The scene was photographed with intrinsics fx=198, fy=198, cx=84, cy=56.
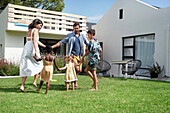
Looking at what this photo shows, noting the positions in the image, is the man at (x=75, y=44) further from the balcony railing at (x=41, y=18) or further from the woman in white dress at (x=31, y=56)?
the balcony railing at (x=41, y=18)

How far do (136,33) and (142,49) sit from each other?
1.06m

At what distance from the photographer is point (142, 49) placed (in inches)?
470

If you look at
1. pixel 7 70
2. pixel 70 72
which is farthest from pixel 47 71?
pixel 7 70

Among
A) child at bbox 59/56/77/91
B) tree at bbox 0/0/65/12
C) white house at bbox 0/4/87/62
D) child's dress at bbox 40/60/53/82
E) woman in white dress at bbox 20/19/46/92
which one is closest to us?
child's dress at bbox 40/60/53/82

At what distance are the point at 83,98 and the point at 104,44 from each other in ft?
33.6

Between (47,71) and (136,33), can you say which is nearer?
(47,71)

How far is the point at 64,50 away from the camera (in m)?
15.9

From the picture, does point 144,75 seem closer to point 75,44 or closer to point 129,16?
point 129,16

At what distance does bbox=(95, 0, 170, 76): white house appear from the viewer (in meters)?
10.5

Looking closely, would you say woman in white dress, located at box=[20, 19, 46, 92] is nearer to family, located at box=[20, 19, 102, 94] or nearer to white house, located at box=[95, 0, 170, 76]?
family, located at box=[20, 19, 102, 94]

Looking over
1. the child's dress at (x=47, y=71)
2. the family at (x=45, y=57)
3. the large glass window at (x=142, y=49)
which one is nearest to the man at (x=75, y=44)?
the family at (x=45, y=57)

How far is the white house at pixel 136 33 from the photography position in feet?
34.5

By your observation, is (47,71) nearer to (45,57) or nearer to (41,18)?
(45,57)

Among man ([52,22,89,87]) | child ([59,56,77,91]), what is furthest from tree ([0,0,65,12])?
child ([59,56,77,91])
